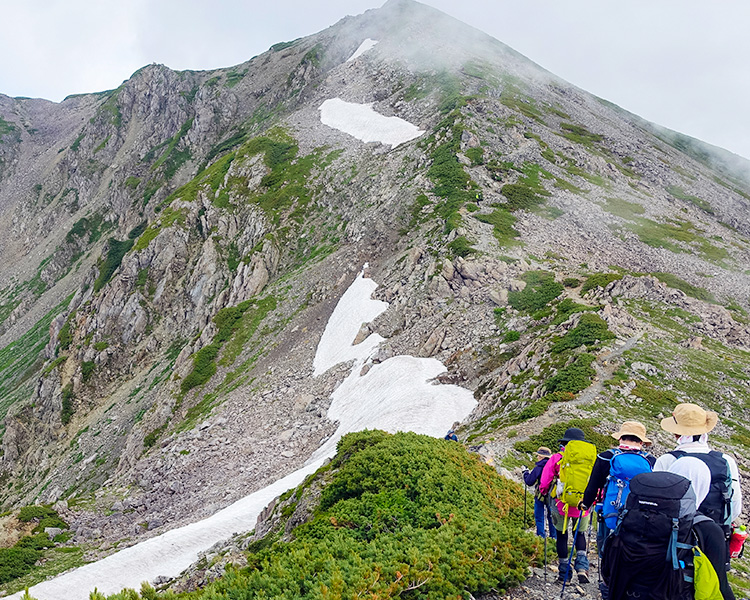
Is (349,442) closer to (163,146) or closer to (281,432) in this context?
(281,432)

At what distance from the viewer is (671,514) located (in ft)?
16.5

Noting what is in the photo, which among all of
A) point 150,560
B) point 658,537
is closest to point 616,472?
point 658,537

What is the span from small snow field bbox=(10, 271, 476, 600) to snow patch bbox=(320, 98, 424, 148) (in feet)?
109

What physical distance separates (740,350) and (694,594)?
26538 mm

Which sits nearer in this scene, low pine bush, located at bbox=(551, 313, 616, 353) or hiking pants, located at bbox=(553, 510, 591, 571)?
hiking pants, located at bbox=(553, 510, 591, 571)

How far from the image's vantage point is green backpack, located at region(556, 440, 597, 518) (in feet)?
26.4

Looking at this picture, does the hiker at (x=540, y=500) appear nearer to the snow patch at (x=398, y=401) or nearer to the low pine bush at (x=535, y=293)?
the snow patch at (x=398, y=401)

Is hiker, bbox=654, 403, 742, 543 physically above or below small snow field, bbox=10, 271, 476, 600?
above

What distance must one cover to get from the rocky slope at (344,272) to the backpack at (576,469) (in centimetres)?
741

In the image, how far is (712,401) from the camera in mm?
19484

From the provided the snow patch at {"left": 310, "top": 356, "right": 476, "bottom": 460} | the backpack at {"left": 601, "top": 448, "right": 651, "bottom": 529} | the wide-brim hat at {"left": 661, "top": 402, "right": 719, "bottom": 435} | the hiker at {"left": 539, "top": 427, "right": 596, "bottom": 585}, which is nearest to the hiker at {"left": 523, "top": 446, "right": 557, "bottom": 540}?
the hiker at {"left": 539, "top": 427, "right": 596, "bottom": 585}

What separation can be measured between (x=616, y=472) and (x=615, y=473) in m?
0.02

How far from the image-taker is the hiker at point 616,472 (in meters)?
6.76

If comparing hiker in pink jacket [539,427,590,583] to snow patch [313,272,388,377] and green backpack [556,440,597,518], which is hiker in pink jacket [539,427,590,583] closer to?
green backpack [556,440,597,518]
